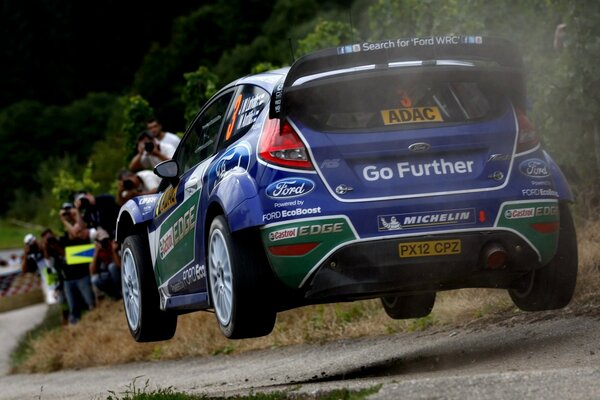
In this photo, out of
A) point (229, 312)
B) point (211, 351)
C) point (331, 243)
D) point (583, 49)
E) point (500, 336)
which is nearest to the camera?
point (331, 243)

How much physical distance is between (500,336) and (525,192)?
1.96 m

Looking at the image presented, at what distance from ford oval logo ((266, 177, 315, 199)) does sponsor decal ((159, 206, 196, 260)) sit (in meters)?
1.22

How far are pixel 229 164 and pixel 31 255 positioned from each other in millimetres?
15409

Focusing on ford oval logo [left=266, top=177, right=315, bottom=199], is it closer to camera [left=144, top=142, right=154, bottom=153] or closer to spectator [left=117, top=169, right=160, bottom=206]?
camera [left=144, top=142, right=154, bottom=153]

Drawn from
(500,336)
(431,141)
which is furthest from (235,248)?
(500,336)

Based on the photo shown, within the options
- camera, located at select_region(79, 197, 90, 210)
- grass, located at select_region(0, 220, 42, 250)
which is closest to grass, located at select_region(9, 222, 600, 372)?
camera, located at select_region(79, 197, 90, 210)

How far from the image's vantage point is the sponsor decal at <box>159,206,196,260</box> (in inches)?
334

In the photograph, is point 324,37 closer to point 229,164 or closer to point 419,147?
point 229,164

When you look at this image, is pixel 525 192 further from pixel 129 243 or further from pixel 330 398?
pixel 129 243

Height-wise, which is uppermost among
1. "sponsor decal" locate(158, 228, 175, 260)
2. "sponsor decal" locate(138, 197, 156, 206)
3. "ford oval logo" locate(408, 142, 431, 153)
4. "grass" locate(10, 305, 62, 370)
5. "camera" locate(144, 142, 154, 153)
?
"ford oval logo" locate(408, 142, 431, 153)

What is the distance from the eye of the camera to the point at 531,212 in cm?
751

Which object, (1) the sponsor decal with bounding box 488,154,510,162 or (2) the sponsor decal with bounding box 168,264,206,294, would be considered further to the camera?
(2) the sponsor decal with bounding box 168,264,206,294

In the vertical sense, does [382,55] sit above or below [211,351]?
above

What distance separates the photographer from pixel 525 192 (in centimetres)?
749
